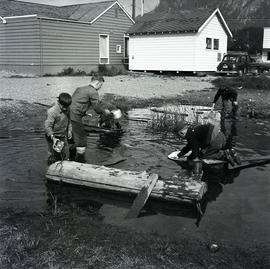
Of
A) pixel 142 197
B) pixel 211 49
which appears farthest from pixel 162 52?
pixel 142 197

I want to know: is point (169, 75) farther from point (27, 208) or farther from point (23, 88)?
point (27, 208)

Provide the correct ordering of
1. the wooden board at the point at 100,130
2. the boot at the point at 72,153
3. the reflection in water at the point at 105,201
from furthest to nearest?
the wooden board at the point at 100,130 → the boot at the point at 72,153 → the reflection in water at the point at 105,201

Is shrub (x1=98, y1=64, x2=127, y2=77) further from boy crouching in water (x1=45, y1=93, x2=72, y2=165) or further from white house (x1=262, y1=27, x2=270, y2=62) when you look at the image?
white house (x1=262, y1=27, x2=270, y2=62)

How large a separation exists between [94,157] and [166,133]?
2.99 m

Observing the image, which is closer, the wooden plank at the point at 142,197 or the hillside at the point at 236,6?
the wooden plank at the point at 142,197

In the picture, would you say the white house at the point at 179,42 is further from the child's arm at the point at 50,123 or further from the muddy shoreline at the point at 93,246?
the muddy shoreline at the point at 93,246

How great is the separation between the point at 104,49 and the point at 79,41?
10.1 ft

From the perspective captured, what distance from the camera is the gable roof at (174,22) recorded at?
2808 cm

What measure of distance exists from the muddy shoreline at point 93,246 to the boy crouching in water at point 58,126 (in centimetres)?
131

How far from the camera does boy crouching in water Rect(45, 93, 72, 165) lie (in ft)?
21.2

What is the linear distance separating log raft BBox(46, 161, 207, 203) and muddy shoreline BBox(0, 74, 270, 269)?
1.86 ft

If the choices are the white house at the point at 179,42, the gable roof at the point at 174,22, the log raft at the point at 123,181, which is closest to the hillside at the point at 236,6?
the gable roof at the point at 174,22

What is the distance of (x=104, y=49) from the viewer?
31.0 metres

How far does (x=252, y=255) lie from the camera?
4.16 m
